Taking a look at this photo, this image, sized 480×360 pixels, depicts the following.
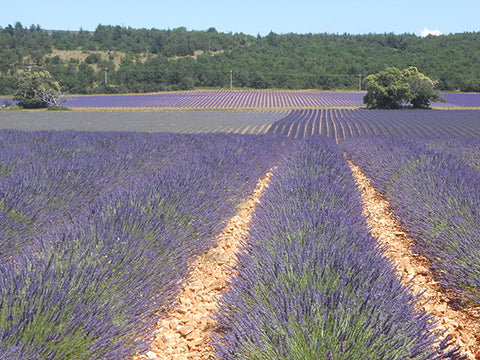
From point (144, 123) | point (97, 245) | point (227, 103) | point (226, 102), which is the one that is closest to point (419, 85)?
point (227, 103)

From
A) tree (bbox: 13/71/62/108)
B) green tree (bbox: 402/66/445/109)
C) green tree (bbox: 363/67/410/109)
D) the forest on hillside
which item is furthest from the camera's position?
the forest on hillside

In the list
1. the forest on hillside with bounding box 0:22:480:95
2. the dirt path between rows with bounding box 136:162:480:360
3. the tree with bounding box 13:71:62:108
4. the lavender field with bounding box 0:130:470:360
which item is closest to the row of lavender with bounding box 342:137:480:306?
the dirt path between rows with bounding box 136:162:480:360

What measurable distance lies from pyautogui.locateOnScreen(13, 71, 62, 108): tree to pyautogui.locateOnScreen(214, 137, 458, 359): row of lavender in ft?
107

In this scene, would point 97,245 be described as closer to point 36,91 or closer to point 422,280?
point 422,280

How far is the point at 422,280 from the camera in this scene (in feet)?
12.9

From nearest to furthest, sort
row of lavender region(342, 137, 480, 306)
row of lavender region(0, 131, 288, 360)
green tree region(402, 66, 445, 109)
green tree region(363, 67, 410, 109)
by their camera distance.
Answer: row of lavender region(0, 131, 288, 360)
row of lavender region(342, 137, 480, 306)
green tree region(363, 67, 410, 109)
green tree region(402, 66, 445, 109)

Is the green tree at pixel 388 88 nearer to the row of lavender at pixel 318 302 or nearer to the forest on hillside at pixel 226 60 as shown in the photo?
the forest on hillside at pixel 226 60

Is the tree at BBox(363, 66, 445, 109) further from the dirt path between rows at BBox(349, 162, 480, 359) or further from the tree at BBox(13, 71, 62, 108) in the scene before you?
the dirt path between rows at BBox(349, 162, 480, 359)

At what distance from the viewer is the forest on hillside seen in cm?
5284

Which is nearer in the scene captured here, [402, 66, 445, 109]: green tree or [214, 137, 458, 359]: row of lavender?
[214, 137, 458, 359]: row of lavender

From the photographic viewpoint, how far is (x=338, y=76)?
185 ft

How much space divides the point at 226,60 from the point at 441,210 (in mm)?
62962

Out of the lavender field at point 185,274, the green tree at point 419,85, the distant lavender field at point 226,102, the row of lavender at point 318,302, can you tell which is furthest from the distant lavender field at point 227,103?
the row of lavender at point 318,302

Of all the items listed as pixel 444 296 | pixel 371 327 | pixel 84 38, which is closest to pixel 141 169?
pixel 444 296
